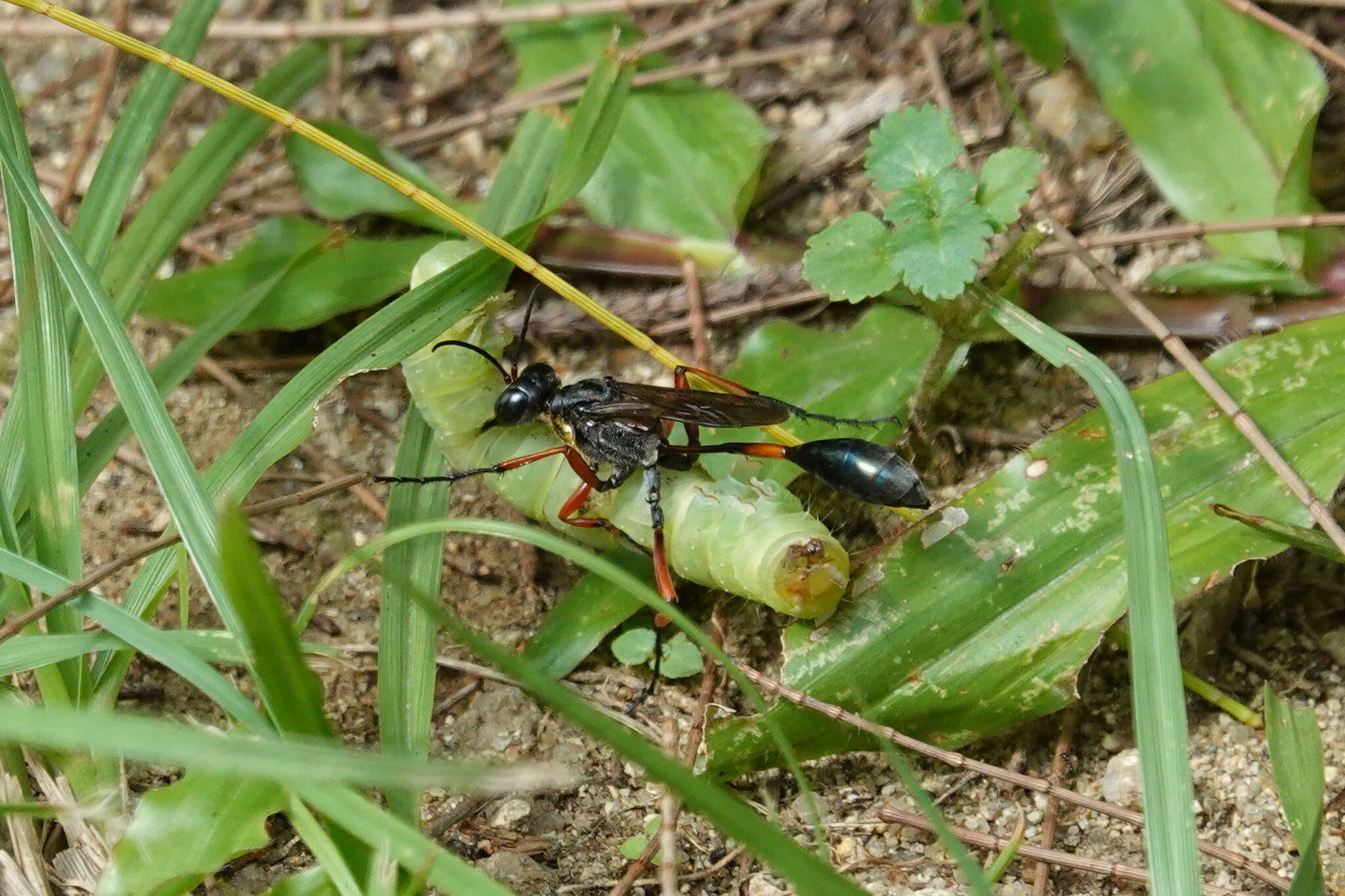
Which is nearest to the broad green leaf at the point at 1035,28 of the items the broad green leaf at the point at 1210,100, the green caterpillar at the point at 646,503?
the broad green leaf at the point at 1210,100

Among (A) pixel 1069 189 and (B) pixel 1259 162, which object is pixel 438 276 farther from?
(B) pixel 1259 162

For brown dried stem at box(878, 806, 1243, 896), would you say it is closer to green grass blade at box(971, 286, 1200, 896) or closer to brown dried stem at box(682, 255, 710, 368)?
green grass blade at box(971, 286, 1200, 896)

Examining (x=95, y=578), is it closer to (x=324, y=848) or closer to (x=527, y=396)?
(x=324, y=848)

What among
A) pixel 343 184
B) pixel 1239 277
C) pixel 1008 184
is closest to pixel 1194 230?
pixel 1239 277

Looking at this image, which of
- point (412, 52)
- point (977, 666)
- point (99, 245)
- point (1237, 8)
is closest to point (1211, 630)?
point (977, 666)

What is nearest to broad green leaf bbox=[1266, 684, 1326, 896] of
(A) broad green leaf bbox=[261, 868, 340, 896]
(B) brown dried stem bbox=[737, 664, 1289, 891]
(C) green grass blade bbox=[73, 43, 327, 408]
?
(B) brown dried stem bbox=[737, 664, 1289, 891]

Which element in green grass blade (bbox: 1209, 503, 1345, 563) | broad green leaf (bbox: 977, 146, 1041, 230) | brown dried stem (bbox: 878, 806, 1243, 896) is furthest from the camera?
broad green leaf (bbox: 977, 146, 1041, 230)
